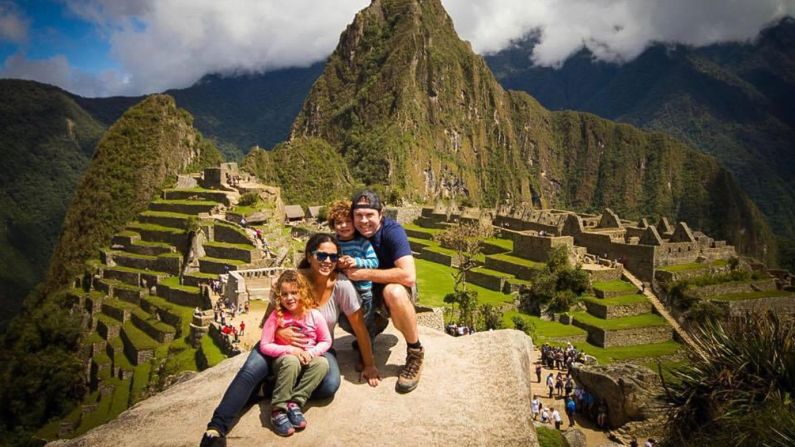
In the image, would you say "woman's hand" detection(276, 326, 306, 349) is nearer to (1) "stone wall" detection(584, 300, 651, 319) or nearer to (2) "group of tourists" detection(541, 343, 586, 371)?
(2) "group of tourists" detection(541, 343, 586, 371)

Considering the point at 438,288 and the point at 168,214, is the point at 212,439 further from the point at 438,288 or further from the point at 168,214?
the point at 168,214

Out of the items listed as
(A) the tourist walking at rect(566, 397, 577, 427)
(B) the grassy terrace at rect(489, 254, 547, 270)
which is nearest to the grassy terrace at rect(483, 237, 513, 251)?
(B) the grassy terrace at rect(489, 254, 547, 270)

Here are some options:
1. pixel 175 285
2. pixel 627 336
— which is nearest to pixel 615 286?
pixel 627 336

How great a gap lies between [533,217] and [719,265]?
16515mm

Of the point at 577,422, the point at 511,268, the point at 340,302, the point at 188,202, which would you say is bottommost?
the point at 577,422

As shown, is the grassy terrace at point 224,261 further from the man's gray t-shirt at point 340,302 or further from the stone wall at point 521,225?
the man's gray t-shirt at point 340,302

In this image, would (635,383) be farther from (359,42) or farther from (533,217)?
(359,42)

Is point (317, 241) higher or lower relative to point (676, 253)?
higher

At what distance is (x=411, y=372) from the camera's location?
558 cm

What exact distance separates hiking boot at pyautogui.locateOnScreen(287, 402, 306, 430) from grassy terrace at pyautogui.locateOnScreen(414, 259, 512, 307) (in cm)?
2398

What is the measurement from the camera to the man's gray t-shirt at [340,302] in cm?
571

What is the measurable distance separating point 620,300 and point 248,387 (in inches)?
1144

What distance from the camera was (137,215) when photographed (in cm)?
4675

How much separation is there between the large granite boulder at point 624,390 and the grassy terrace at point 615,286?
53.3ft
